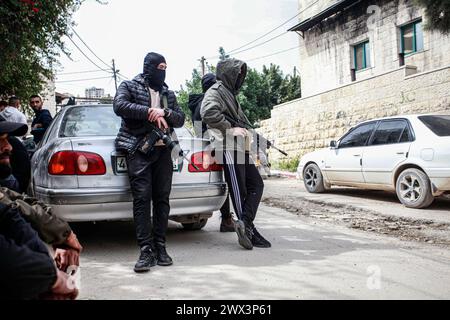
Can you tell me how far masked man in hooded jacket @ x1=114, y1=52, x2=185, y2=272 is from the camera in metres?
3.48

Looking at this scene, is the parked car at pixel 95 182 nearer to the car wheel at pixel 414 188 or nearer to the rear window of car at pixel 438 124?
the car wheel at pixel 414 188

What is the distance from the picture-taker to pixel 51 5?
847cm

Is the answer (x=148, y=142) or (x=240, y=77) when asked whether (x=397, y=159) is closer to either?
(x=240, y=77)

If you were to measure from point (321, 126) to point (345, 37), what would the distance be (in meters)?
5.78

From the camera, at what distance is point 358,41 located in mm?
17781

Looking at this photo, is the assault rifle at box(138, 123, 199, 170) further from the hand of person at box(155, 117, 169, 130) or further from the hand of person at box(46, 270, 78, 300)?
the hand of person at box(46, 270, 78, 300)

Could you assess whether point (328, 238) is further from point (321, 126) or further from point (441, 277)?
point (321, 126)

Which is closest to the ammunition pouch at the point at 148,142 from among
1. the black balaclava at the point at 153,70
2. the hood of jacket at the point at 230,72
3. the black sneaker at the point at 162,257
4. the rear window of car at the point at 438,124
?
the black balaclava at the point at 153,70

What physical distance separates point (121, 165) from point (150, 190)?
48 centimetres

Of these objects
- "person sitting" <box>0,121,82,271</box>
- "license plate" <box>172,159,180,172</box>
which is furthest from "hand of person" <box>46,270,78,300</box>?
"license plate" <box>172,159,180,172</box>

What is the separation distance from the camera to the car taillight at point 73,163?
369cm

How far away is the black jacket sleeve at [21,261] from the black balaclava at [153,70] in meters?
2.46

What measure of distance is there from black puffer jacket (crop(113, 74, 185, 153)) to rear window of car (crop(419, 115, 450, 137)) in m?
4.51
